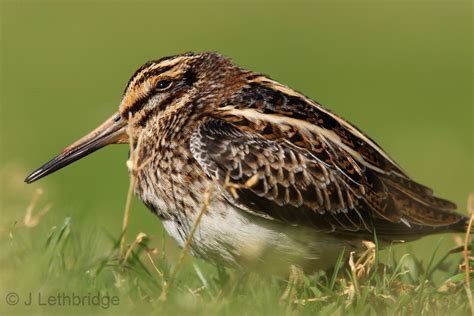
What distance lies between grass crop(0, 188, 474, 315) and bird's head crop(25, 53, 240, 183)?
35.4 inches

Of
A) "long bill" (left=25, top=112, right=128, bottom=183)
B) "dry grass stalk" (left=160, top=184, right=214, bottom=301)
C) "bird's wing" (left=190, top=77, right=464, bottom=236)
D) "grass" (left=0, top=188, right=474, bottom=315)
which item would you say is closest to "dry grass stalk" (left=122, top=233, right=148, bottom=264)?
"grass" (left=0, top=188, right=474, bottom=315)

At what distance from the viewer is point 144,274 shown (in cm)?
590

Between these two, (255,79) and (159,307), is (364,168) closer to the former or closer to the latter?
(255,79)

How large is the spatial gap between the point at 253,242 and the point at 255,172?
458mm

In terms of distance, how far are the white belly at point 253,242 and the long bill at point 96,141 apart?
3.07 feet

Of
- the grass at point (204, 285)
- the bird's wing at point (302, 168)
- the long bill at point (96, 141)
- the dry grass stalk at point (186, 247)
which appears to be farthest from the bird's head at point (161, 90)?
the dry grass stalk at point (186, 247)

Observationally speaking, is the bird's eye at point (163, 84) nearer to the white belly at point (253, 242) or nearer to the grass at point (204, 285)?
the white belly at point (253, 242)

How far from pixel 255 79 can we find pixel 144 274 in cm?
176

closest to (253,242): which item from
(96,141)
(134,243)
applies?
(134,243)

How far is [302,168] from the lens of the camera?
622cm

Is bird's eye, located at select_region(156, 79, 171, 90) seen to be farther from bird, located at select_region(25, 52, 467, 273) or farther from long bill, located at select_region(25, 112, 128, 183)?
long bill, located at select_region(25, 112, 128, 183)

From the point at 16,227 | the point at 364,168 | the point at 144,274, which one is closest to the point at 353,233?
the point at 364,168

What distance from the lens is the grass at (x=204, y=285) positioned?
17.7 feet

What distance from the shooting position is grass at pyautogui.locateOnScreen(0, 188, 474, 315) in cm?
541
